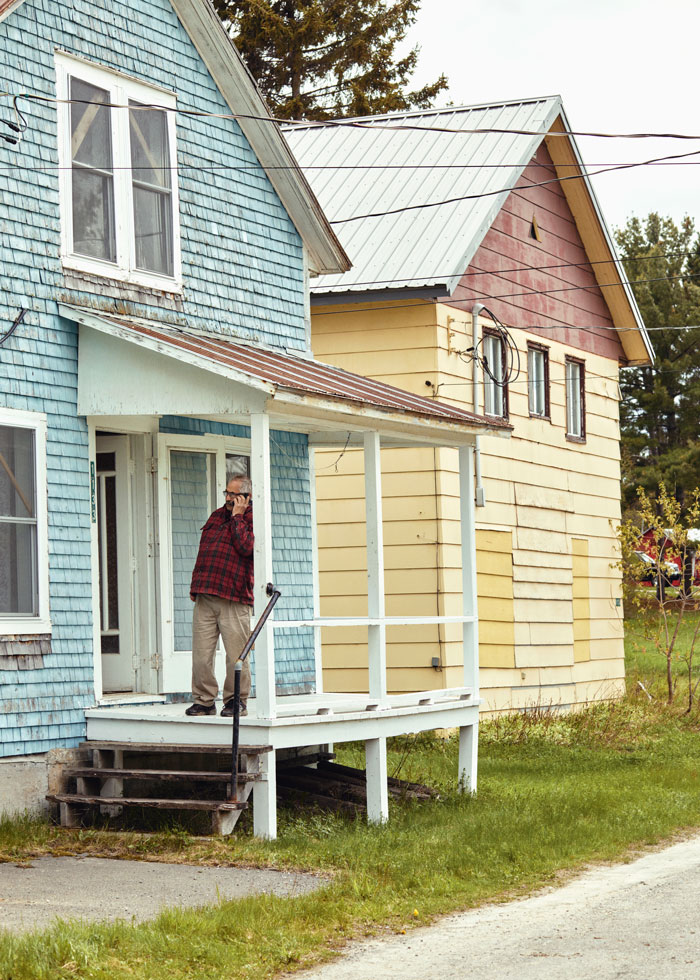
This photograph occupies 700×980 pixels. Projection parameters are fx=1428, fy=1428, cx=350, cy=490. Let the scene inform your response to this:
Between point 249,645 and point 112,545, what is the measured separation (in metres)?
2.41

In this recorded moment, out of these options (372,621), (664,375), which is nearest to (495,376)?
(372,621)

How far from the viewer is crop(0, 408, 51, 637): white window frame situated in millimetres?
10711

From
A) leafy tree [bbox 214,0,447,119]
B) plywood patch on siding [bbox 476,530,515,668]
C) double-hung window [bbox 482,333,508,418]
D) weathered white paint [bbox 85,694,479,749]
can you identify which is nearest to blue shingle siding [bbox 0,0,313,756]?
weathered white paint [bbox 85,694,479,749]

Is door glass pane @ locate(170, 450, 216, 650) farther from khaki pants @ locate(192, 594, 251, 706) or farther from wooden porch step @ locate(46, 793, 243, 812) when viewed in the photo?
wooden porch step @ locate(46, 793, 243, 812)

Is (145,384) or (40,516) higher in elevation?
(145,384)

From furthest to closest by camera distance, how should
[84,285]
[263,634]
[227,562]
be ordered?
[84,285]
[227,562]
[263,634]

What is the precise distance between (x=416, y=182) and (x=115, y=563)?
336 inches

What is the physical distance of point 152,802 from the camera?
10320 mm

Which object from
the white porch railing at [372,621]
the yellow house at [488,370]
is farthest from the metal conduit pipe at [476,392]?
the white porch railing at [372,621]

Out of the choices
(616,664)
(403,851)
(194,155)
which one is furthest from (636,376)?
(403,851)

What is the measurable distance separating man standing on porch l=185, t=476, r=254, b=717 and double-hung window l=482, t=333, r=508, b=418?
24.5 ft

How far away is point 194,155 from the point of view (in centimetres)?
1285

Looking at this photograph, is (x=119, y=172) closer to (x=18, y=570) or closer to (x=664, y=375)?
(x=18, y=570)

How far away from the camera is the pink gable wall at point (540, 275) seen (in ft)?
59.9
